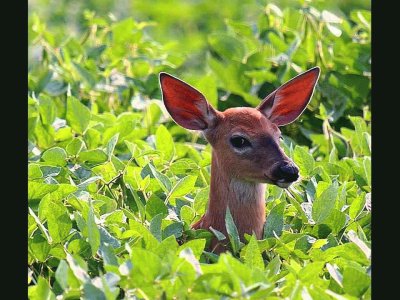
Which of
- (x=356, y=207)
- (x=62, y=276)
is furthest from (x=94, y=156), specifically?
(x=62, y=276)

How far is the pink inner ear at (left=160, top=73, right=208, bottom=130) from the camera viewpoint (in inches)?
194

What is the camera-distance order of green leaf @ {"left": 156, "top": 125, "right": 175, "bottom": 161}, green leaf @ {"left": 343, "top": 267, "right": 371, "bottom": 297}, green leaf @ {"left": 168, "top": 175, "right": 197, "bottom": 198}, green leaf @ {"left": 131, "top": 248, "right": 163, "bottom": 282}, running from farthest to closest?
1. green leaf @ {"left": 156, "top": 125, "right": 175, "bottom": 161}
2. green leaf @ {"left": 168, "top": 175, "right": 197, "bottom": 198}
3. green leaf @ {"left": 343, "top": 267, "right": 371, "bottom": 297}
4. green leaf @ {"left": 131, "top": 248, "right": 163, "bottom": 282}

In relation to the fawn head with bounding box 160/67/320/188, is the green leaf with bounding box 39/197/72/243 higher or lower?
lower

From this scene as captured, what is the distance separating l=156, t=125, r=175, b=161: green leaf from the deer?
36 cm

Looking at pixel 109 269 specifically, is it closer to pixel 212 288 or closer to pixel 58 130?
pixel 212 288

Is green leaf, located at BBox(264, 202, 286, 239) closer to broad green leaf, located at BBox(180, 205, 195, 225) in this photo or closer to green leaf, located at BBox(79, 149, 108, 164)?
broad green leaf, located at BBox(180, 205, 195, 225)

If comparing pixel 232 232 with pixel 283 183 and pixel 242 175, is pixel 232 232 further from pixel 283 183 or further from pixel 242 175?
pixel 242 175

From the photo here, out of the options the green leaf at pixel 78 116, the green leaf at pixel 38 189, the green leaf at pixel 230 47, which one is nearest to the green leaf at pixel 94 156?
the green leaf at pixel 78 116

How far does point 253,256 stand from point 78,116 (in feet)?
6.09

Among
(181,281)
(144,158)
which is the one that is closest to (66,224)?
(181,281)

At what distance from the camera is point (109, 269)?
3705mm

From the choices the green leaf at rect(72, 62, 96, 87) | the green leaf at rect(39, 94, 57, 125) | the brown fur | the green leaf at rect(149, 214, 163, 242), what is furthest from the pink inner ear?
the green leaf at rect(72, 62, 96, 87)

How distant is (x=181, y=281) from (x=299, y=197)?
55.6 inches

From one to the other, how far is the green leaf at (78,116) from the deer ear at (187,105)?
704 mm
